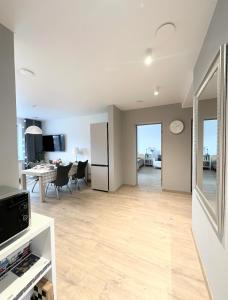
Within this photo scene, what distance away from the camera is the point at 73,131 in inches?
230

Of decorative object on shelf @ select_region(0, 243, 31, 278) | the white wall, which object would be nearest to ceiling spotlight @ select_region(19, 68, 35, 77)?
decorative object on shelf @ select_region(0, 243, 31, 278)

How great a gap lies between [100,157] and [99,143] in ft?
1.32

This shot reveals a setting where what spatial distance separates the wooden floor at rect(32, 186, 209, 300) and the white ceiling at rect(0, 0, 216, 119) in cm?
242

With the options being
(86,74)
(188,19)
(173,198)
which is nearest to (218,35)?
(188,19)

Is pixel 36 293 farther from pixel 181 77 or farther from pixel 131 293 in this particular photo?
pixel 181 77

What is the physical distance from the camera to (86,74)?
228 centimetres

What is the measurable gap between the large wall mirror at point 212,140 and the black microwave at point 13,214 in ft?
4.36

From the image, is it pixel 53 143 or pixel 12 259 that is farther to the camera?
pixel 53 143

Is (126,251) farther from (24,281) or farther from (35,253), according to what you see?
(24,281)

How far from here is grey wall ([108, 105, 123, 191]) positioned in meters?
4.11

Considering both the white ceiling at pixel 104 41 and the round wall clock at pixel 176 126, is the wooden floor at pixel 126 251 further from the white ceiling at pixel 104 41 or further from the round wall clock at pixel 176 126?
the white ceiling at pixel 104 41

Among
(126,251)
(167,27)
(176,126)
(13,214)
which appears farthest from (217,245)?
(176,126)

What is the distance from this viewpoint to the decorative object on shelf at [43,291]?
1.09 metres

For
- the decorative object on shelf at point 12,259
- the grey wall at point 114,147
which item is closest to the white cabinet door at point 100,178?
the grey wall at point 114,147
